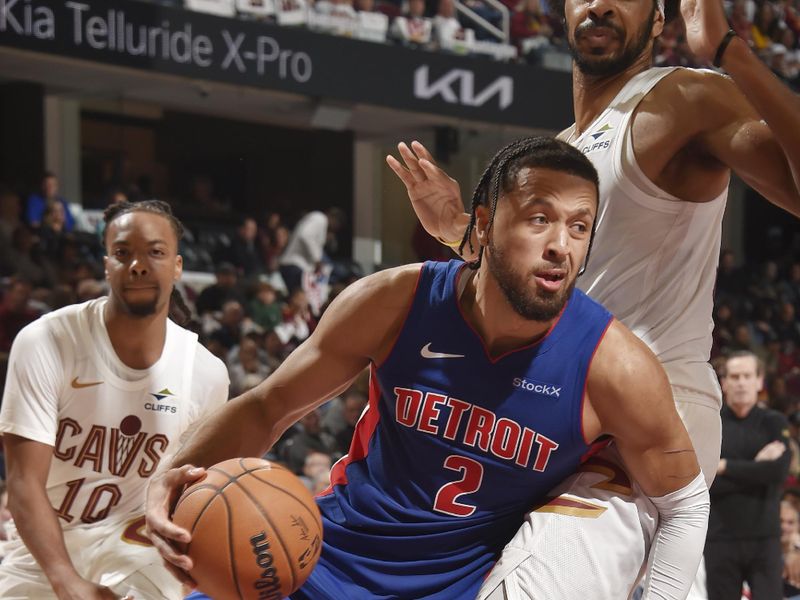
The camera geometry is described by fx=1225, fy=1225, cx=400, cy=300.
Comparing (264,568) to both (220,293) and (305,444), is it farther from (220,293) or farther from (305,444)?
(220,293)

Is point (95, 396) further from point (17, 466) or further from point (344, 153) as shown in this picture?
point (344, 153)

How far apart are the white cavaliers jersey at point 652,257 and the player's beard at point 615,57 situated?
0.12 m

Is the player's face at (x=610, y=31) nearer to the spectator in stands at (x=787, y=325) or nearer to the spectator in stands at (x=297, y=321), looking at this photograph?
the spectator in stands at (x=297, y=321)

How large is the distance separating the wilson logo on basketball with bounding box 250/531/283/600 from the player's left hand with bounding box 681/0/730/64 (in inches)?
55.7

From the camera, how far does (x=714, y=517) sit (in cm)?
682

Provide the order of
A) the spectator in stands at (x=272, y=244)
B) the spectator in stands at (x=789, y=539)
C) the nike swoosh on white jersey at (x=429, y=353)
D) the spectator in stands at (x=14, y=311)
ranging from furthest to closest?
1. the spectator in stands at (x=272, y=244)
2. the spectator in stands at (x=14, y=311)
3. the spectator in stands at (x=789, y=539)
4. the nike swoosh on white jersey at (x=429, y=353)

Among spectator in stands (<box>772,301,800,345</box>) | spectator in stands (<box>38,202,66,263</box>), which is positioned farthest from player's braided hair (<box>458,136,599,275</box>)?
spectator in stands (<box>772,301,800,345</box>)

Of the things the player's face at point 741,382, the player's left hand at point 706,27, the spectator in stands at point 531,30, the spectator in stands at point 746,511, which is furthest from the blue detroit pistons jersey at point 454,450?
the spectator in stands at point 531,30

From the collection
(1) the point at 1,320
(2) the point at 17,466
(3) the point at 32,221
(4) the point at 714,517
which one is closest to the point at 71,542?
(2) the point at 17,466

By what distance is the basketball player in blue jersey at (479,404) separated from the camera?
2.65 metres

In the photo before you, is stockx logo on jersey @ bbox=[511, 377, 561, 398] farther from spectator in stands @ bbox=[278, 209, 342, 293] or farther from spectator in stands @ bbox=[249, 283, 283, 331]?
spectator in stands @ bbox=[278, 209, 342, 293]

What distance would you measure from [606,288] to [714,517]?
4203 mm

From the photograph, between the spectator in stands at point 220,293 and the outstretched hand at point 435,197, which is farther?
the spectator in stands at point 220,293

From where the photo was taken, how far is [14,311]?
30.9 ft
